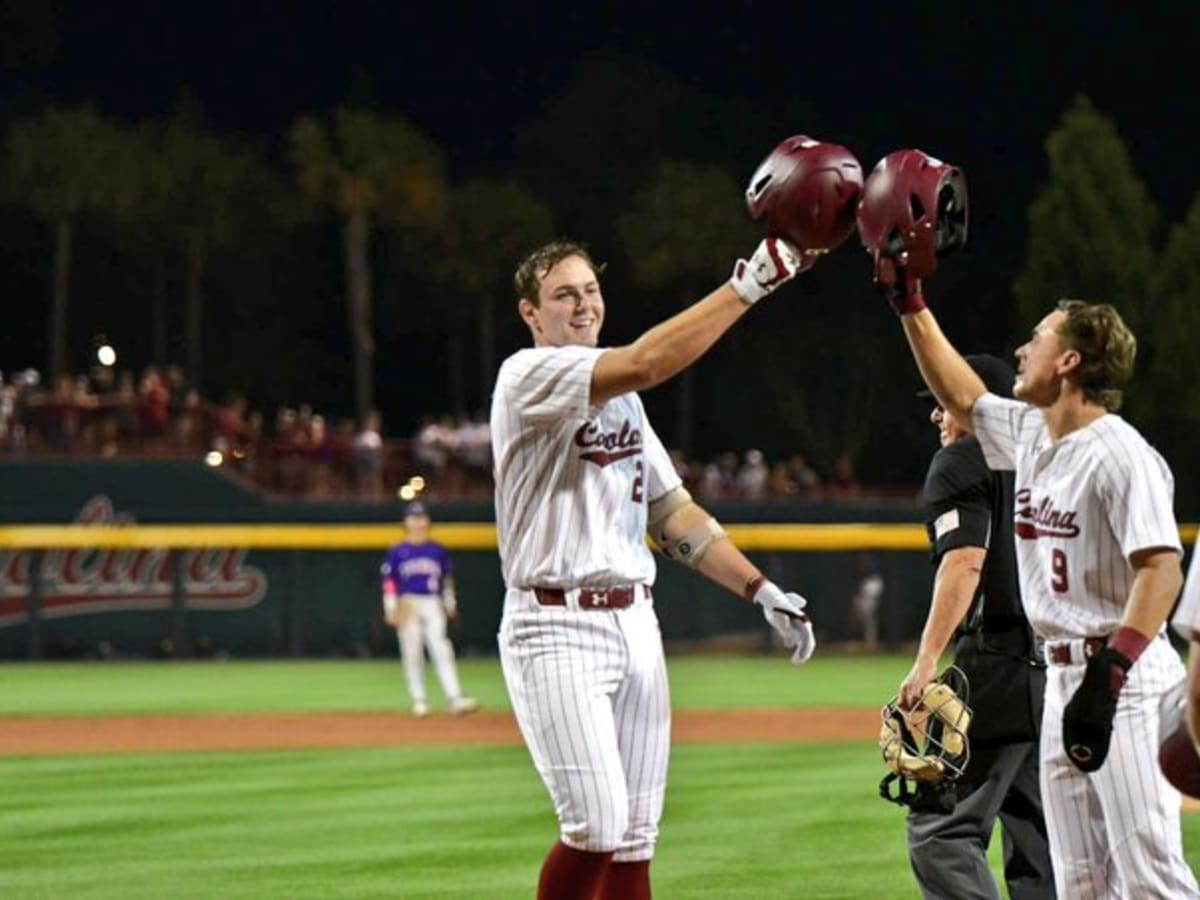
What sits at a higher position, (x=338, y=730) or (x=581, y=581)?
(x=581, y=581)

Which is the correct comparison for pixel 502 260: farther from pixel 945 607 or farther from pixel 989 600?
pixel 945 607

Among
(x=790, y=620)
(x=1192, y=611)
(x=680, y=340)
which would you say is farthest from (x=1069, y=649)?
(x=1192, y=611)

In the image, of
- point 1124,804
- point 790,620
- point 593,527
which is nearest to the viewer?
point 1124,804

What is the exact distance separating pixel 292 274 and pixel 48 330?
8527 millimetres

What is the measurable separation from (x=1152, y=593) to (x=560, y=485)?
5.04ft

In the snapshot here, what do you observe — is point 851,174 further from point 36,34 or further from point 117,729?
point 36,34

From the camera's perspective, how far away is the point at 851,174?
5527mm

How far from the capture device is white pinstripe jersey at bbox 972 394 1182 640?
5.17 m

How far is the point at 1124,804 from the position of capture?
5129 millimetres

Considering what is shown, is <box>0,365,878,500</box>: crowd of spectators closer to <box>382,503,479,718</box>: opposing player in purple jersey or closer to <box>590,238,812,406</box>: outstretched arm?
<box>382,503,479,718</box>: opposing player in purple jersey

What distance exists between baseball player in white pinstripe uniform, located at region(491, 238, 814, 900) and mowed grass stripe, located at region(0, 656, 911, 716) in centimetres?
1309

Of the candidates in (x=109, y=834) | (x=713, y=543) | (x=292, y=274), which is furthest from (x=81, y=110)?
(x=713, y=543)

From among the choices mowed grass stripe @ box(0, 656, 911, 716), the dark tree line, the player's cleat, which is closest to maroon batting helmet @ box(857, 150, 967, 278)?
the player's cleat

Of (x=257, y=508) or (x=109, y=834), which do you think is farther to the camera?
(x=257, y=508)
